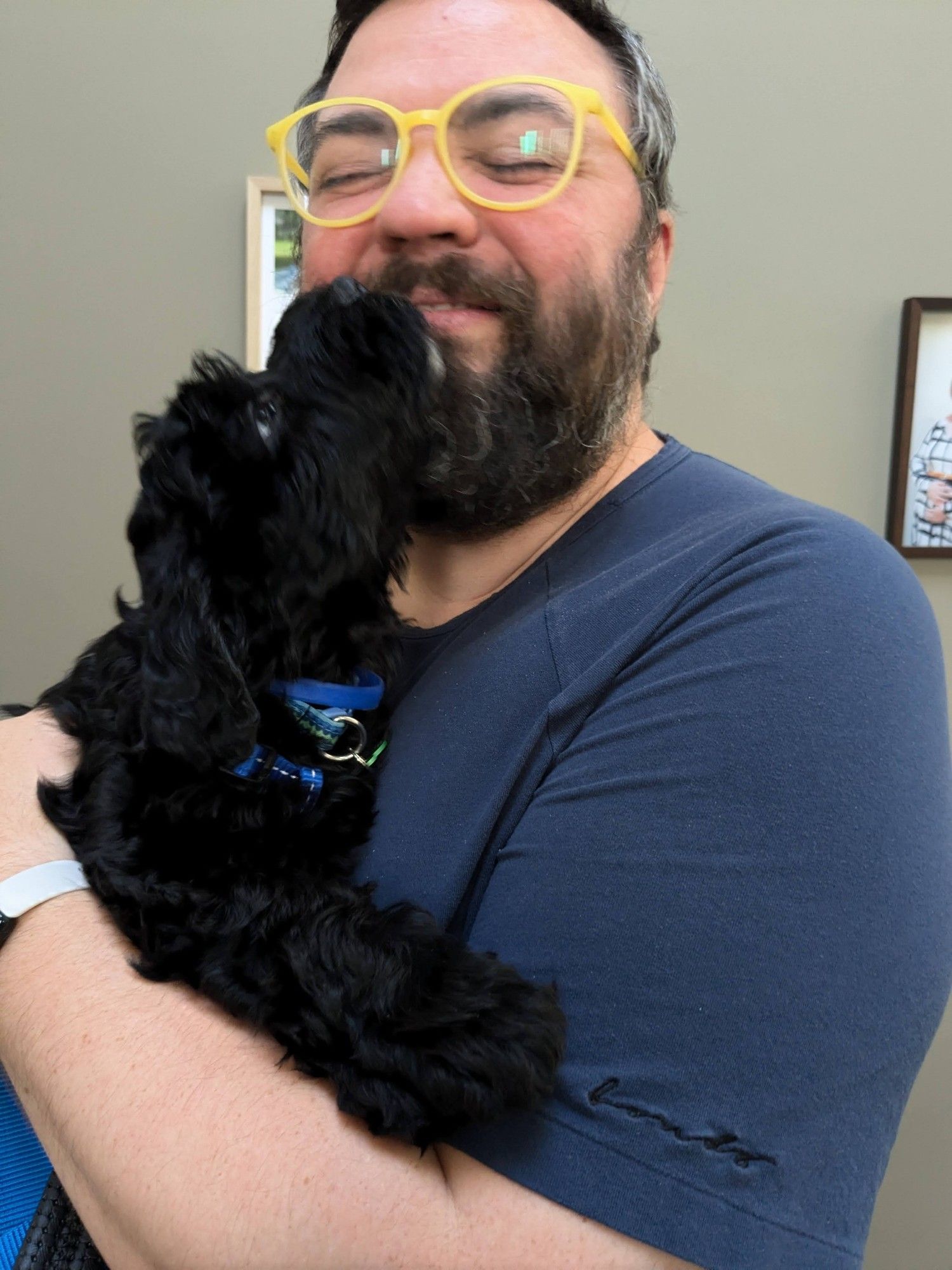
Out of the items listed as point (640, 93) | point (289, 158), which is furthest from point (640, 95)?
point (289, 158)

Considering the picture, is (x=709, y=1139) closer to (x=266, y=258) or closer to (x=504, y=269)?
(x=504, y=269)

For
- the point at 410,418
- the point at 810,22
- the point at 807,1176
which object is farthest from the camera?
the point at 810,22

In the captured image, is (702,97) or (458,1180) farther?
(702,97)

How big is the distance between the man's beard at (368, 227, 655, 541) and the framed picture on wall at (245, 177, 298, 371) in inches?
36.9

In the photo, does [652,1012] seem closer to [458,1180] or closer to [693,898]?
[693,898]

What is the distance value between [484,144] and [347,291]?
0.30m

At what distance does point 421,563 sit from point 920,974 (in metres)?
0.75

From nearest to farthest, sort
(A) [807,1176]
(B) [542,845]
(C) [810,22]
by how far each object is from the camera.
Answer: (A) [807,1176], (B) [542,845], (C) [810,22]

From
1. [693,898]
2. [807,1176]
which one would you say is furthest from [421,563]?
[807,1176]

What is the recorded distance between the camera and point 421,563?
3.74 feet

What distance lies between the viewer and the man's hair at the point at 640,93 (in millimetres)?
1089

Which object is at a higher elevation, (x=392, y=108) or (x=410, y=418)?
(x=392, y=108)

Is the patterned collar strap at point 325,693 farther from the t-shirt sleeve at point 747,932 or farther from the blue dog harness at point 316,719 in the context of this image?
the t-shirt sleeve at point 747,932

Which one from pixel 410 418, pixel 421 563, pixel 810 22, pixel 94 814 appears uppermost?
pixel 810 22
